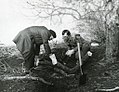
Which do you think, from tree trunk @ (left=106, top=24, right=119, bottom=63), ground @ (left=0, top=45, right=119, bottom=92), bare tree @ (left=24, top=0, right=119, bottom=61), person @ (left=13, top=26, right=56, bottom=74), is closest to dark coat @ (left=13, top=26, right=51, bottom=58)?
person @ (left=13, top=26, right=56, bottom=74)

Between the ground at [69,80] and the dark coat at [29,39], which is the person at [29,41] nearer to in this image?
the dark coat at [29,39]

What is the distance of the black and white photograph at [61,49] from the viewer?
5.54 metres

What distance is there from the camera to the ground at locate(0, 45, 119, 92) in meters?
5.20

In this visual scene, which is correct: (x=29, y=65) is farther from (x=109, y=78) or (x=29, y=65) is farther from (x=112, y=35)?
(x=112, y=35)

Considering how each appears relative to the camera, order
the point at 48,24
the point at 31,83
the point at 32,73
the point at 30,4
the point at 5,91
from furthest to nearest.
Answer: the point at 48,24 → the point at 30,4 → the point at 32,73 → the point at 31,83 → the point at 5,91

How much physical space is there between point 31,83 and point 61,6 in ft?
14.1

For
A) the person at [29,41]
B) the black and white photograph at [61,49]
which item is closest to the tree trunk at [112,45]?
the black and white photograph at [61,49]

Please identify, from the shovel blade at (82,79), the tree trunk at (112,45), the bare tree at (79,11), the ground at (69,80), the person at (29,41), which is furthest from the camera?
the bare tree at (79,11)

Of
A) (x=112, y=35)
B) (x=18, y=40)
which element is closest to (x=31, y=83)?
(x=18, y=40)

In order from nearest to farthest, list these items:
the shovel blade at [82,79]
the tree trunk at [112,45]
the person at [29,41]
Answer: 1. the shovel blade at [82,79]
2. the person at [29,41]
3. the tree trunk at [112,45]

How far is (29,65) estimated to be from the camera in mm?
6066

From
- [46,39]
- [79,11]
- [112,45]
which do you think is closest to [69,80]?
[46,39]

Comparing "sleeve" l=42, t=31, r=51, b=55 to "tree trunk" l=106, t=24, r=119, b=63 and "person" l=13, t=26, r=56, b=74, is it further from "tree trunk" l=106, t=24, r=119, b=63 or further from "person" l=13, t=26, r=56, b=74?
"tree trunk" l=106, t=24, r=119, b=63

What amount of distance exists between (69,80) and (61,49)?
7.04ft
